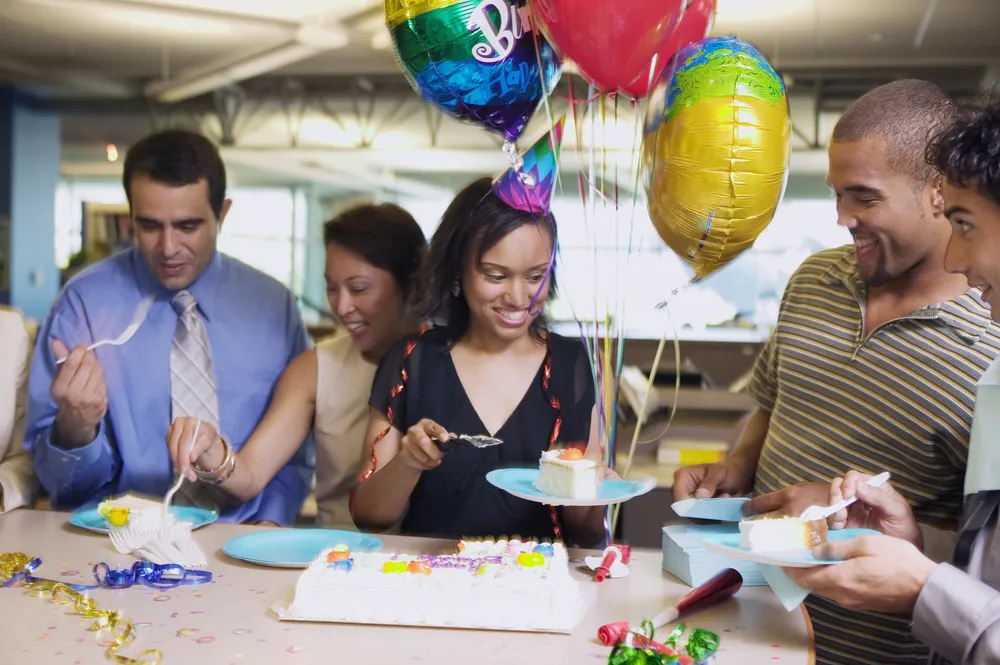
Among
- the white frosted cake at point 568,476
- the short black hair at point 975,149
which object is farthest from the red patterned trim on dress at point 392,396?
the short black hair at point 975,149

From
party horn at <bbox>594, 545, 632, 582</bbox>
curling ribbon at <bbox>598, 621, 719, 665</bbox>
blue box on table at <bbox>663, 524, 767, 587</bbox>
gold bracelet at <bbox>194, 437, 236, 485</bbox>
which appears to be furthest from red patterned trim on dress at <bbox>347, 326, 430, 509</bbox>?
curling ribbon at <bbox>598, 621, 719, 665</bbox>

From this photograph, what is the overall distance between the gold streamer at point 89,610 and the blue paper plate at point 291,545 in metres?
0.29

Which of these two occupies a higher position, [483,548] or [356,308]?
[356,308]

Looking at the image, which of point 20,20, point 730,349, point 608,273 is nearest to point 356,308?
point 608,273

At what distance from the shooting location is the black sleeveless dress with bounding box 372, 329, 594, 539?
199cm

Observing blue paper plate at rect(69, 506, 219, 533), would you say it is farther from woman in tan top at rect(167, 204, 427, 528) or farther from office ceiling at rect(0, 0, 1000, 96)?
office ceiling at rect(0, 0, 1000, 96)

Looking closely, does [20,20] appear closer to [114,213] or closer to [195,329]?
[114,213]

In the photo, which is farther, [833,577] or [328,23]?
[328,23]

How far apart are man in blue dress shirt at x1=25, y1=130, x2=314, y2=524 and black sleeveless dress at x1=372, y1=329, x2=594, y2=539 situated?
476mm

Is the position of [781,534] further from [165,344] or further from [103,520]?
[165,344]

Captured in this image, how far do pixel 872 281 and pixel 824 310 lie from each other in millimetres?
165

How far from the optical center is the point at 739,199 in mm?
1621

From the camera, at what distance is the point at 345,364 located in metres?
2.32

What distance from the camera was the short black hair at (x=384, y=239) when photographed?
230cm
